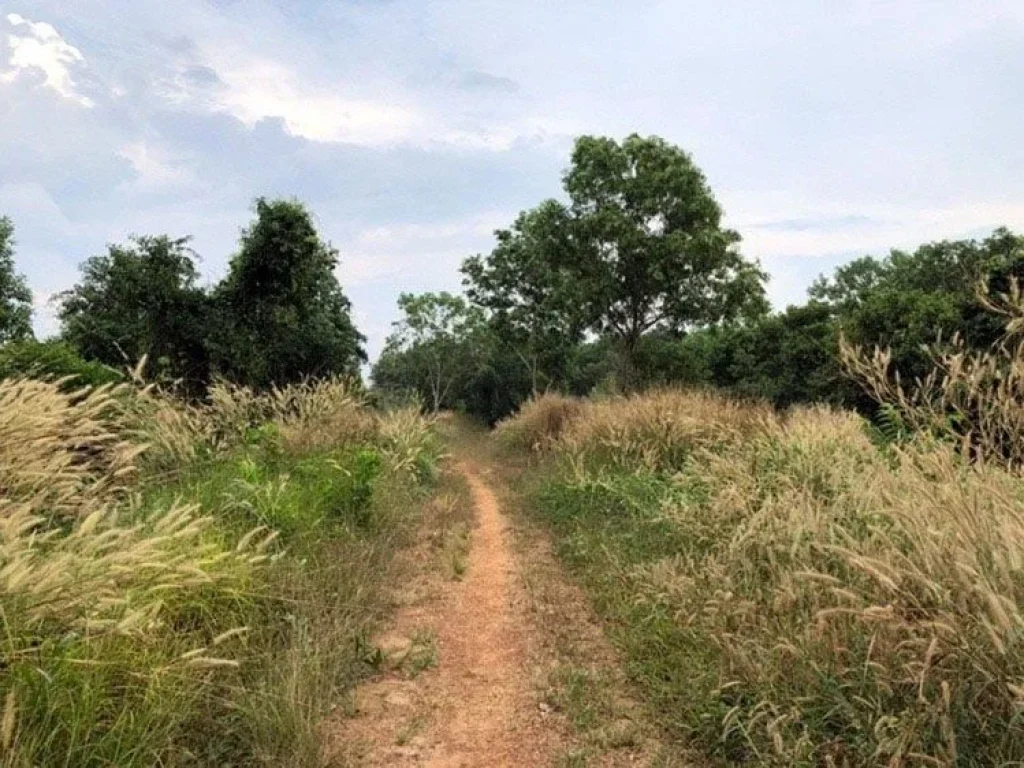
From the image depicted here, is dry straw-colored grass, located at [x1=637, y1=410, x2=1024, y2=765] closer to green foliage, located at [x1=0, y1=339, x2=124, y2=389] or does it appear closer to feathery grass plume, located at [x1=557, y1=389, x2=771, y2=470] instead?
feathery grass plume, located at [x1=557, y1=389, x2=771, y2=470]

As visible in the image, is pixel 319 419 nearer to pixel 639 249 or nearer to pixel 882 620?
pixel 882 620

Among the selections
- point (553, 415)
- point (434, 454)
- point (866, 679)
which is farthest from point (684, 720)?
point (553, 415)

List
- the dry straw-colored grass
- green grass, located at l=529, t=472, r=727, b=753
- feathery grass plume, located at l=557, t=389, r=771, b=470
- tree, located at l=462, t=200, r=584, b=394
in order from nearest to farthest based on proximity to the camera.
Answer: the dry straw-colored grass
green grass, located at l=529, t=472, r=727, b=753
feathery grass plume, located at l=557, t=389, r=771, b=470
tree, located at l=462, t=200, r=584, b=394

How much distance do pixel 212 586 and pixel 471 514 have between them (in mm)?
6330

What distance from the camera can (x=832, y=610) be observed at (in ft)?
7.38

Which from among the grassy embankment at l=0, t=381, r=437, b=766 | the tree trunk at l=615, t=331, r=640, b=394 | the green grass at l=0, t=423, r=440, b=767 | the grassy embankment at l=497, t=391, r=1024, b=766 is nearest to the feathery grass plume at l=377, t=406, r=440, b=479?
the grassy embankment at l=0, t=381, r=437, b=766

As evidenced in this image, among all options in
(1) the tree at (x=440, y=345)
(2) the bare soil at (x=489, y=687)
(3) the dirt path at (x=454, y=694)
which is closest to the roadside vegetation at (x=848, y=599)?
(2) the bare soil at (x=489, y=687)

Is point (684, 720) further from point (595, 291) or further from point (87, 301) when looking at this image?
point (595, 291)

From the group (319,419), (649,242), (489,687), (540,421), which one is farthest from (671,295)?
(489,687)

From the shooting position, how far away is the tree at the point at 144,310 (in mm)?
16609

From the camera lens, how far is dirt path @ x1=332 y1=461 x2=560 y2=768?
3.22 metres

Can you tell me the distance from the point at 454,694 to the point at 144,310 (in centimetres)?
1611

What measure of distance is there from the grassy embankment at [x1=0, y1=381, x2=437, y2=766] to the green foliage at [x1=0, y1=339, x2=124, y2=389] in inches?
35.7

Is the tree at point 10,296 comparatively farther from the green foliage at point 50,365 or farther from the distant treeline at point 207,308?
the green foliage at point 50,365
